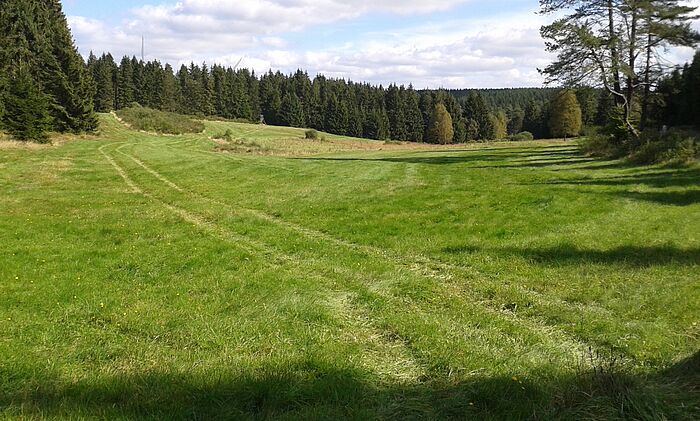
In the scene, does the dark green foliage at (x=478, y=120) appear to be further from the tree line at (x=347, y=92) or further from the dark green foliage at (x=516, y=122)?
the dark green foliage at (x=516, y=122)

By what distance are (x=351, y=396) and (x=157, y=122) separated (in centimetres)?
8231

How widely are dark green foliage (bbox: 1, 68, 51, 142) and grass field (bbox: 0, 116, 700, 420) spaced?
93.6ft

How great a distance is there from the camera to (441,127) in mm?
104875

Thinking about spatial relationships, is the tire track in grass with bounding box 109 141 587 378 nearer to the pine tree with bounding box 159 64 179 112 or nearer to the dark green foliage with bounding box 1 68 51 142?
the dark green foliage with bounding box 1 68 51 142

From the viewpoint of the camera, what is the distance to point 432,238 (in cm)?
1239

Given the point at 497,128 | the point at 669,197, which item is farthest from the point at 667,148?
the point at 497,128

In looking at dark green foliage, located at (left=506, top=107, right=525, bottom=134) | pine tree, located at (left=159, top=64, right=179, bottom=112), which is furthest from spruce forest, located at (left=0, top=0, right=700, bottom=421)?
dark green foliage, located at (left=506, top=107, right=525, bottom=134)

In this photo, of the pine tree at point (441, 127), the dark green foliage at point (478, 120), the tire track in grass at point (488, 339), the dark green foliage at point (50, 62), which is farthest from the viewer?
the dark green foliage at point (478, 120)

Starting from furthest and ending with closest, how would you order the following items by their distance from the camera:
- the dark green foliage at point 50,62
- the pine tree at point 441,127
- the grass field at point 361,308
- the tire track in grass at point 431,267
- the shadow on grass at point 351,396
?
the pine tree at point 441,127 → the dark green foliage at point 50,62 → the tire track in grass at point 431,267 → the grass field at point 361,308 → the shadow on grass at point 351,396

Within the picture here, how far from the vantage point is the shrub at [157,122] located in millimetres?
77750

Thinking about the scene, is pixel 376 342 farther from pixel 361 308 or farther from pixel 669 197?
pixel 669 197

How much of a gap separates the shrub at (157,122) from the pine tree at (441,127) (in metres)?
48.2

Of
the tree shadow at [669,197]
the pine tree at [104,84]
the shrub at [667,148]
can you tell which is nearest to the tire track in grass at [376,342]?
the tree shadow at [669,197]

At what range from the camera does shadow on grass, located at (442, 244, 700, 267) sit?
9555 millimetres
